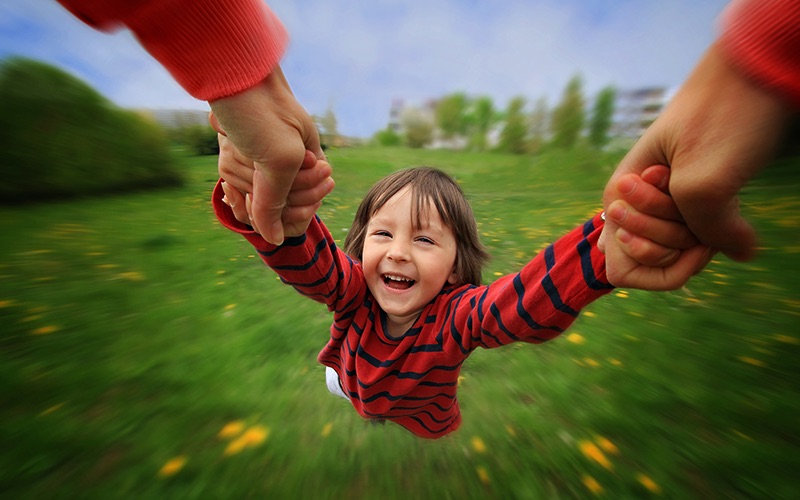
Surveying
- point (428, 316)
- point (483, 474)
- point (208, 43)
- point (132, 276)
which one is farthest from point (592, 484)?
point (132, 276)

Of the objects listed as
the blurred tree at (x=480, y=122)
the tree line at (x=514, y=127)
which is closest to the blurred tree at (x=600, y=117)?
Answer: the tree line at (x=514, y=127)

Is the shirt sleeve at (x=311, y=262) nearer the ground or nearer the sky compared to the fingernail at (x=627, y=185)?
nearer the ground

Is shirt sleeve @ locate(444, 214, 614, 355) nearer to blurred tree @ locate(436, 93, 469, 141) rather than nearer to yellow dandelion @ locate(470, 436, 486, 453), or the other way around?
yellow dandelion @ locate(470, 436, 486, 453)

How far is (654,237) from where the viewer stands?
2.51ft

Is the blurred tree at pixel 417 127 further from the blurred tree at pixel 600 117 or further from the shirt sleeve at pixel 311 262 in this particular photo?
the shirt sleeve at pixel 311 262

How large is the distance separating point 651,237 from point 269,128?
809 mm

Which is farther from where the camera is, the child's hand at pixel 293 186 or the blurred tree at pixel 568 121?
the blurred tree at pixel 568 121

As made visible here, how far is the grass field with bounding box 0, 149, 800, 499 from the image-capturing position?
204 cm

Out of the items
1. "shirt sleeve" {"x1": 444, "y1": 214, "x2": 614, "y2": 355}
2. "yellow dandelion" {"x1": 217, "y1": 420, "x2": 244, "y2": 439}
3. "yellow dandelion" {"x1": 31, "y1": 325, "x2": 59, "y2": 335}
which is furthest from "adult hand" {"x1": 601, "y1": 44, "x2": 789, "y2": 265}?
"yellow dandelion" {"x1": 31, "y1": 325, "x2": 59, "y2": 335}

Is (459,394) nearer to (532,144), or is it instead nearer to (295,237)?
(295,237)

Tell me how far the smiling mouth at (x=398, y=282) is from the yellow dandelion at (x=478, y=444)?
4.35 ft

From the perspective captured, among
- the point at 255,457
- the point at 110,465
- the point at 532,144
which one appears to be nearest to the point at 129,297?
the point at 110,465

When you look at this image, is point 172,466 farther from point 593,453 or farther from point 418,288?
point 593,453

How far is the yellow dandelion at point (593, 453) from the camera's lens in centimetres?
216
